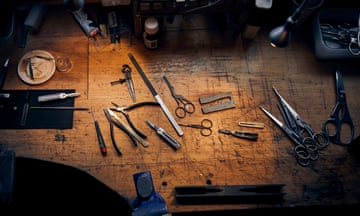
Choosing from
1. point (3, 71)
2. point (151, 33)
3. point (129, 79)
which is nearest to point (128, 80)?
point (129, 79)

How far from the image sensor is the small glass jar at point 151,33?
1845 millimetres

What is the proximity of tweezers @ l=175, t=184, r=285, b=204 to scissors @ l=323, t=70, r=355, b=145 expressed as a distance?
1.26 feet

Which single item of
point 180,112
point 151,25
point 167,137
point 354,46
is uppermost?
point 151,25

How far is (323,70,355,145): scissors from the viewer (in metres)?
1.84

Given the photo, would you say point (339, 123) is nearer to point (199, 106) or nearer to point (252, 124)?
point (252, 124)

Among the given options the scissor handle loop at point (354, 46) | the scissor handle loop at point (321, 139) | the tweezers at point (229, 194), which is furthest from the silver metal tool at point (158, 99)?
the scissor handle loop at point (354, 46)

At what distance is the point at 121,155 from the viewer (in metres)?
1.75

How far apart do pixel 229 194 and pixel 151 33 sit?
825 mm

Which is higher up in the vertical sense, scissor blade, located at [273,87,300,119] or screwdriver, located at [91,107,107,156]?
scissor blade, located at [273,87,300,119]

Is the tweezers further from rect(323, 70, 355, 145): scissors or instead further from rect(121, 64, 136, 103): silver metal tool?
rect(121, 64, 136, 103): silver metal tool

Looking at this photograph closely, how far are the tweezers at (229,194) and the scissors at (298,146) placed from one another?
0.59 feet

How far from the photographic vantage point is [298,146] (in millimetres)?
1797

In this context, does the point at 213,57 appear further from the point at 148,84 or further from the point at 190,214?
the point at 190,214

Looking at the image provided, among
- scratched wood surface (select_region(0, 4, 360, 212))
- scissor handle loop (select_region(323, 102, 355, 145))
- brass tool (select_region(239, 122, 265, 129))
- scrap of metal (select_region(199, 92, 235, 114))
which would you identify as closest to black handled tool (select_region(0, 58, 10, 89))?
scratched wood surface (select_region(0, 4, 360, 212))
